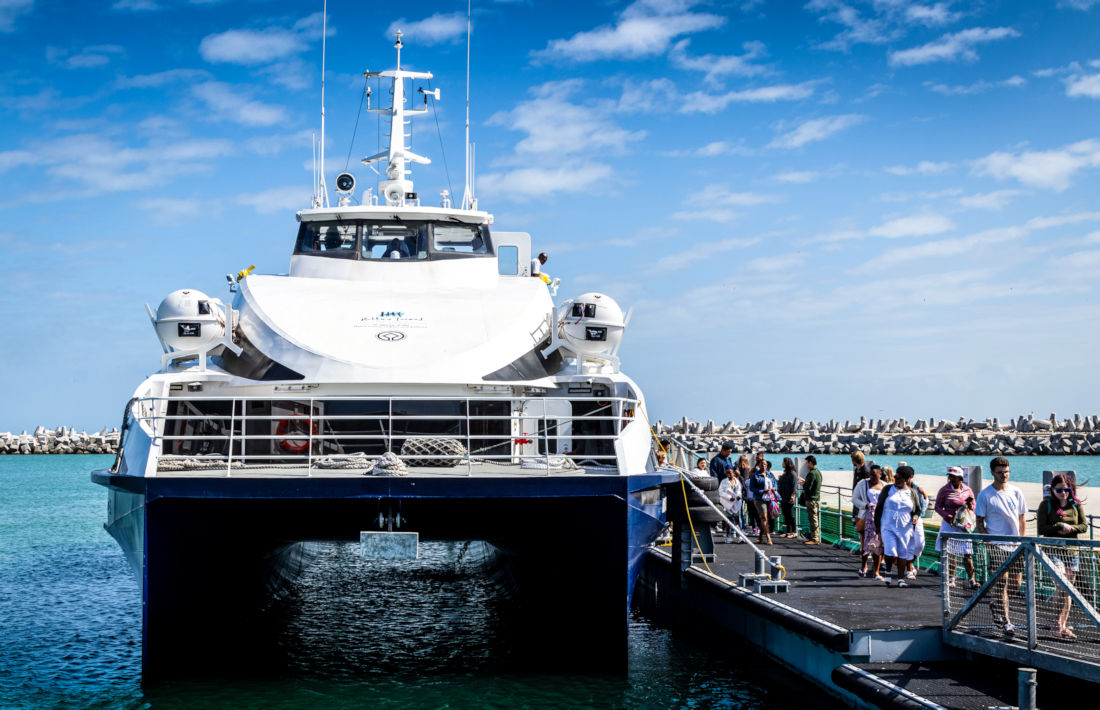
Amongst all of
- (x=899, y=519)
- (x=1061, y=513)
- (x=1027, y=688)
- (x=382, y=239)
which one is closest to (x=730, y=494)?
(x=899, y=519)

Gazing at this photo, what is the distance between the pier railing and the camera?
704 centimetres

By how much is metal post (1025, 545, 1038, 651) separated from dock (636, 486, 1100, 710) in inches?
0.4

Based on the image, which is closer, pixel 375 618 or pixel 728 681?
pixel 728 681

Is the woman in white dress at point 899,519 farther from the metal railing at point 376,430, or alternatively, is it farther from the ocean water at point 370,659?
the metal railing at point 376,430

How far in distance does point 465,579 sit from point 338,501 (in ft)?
25.9

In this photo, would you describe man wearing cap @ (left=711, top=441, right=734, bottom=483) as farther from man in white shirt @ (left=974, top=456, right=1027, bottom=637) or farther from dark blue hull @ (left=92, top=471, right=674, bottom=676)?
man in white shirt @ (left=974, top=456, right=1027, bottom=637)

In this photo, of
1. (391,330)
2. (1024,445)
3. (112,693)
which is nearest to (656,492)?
(391,330)

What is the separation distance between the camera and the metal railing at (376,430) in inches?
381

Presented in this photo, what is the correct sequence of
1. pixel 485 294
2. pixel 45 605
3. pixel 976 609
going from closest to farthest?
pixel 976 609 < pixel 485 294 < pixel 45 605

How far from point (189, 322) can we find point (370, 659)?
163 inches

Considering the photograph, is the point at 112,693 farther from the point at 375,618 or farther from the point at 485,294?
the point at 485,294

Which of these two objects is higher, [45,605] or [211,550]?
[211,550]

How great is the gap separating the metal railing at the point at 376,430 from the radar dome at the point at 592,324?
25.7 inches

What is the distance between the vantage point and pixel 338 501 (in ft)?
30.2
